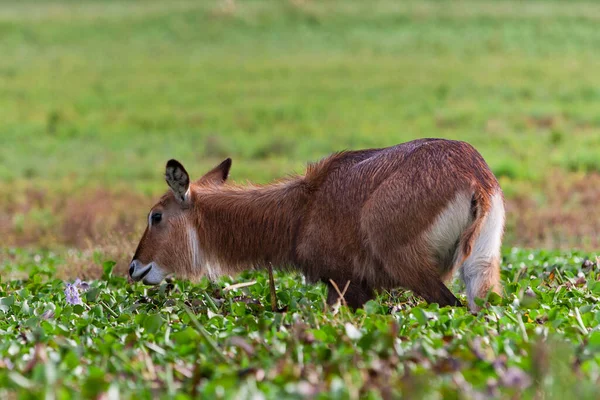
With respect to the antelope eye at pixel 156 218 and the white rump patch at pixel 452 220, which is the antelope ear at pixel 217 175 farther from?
the white rump patch at pixel 452 220

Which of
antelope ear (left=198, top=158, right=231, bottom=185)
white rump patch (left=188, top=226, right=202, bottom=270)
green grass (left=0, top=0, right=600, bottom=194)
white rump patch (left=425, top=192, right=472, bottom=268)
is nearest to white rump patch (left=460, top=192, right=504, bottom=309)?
white rump patch (left=425, top=192, right=472, bottom=268)

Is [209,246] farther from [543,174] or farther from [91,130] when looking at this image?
[91,130]

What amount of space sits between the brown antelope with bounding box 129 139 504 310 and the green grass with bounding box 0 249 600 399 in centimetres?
27

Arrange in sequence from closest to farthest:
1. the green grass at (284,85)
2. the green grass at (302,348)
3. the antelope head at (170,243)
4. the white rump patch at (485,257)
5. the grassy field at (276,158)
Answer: the green grass at (302,348), the grassy field at (276,158), the white rump patch at (485,257), the antelope head at (170,243), the green grass at (284,85)

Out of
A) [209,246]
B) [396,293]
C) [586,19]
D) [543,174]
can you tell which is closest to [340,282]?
[396,293]

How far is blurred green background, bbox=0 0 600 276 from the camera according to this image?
14.3 meters

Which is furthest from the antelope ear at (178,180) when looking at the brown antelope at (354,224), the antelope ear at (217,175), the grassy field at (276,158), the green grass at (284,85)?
the green grass at (284,85)

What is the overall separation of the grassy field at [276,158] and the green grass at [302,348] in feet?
0.06

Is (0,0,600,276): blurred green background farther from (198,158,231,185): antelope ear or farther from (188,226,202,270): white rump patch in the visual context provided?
(188,226,202,270): white rump patch

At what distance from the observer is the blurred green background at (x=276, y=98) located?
1428 cm

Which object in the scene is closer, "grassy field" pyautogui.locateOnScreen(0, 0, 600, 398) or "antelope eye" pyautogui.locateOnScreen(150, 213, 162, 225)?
"grassy field" pyautogui.locateOnScreen(0, 0, 600, 398)

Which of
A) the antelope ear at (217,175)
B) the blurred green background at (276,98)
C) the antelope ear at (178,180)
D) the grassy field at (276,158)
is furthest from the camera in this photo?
the blurred green background at (276,98)

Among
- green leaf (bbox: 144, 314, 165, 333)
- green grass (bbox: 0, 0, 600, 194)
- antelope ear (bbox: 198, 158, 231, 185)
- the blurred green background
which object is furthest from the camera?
green grass (bbox: 0, 0, 600, 194)

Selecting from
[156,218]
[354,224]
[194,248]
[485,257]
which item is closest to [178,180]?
[156,218]
